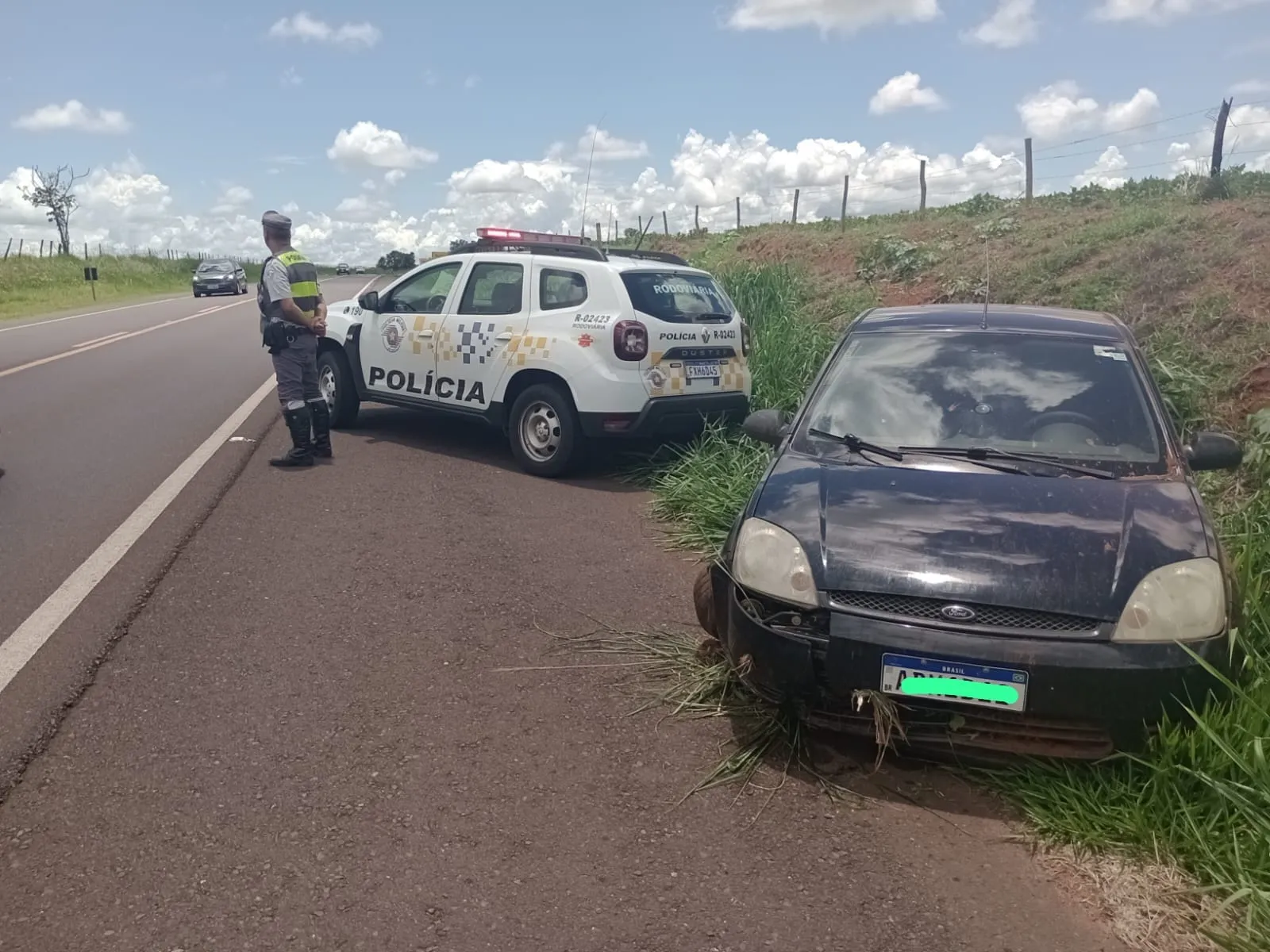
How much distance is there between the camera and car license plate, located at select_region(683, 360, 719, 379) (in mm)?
8180

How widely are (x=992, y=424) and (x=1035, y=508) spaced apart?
2.66 feet

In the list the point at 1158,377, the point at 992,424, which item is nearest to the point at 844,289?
the point at 1158,377

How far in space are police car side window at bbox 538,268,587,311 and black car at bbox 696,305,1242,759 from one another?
386 cm

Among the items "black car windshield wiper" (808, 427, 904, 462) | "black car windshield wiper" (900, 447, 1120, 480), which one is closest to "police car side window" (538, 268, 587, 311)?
"black car windshield wiper" (808, 427, 904, 462)

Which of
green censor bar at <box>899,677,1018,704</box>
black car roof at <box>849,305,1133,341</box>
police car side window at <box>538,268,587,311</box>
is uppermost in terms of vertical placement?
police car side window at <box>538,268,587,311</box>

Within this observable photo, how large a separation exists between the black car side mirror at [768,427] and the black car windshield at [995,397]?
0.71ft

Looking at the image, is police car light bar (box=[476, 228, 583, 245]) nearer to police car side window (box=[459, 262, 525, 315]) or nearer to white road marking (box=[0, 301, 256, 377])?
police car side window (box=[459, 262, 525, 315])

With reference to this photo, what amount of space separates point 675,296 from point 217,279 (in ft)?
121

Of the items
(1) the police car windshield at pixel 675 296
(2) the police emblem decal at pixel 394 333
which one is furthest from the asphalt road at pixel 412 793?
(2) the police emblem decal at pixel 394 333

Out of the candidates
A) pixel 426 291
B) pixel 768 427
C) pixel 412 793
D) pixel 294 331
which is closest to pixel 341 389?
pixel 426 291

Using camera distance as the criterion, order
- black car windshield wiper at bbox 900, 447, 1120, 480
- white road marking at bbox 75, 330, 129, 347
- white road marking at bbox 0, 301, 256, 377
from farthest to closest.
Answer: white road marking at bbox 75, 330, 129, 347, white road marking at bbox 0, 301, 256, 377, black car windshield wiper at bbox 900, 447, 1120, 480

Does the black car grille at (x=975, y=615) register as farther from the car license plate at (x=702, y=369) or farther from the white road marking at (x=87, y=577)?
the car license plate at (x=702, y=369)

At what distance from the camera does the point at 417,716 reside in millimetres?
4090

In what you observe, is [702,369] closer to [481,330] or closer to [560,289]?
[560,289]
